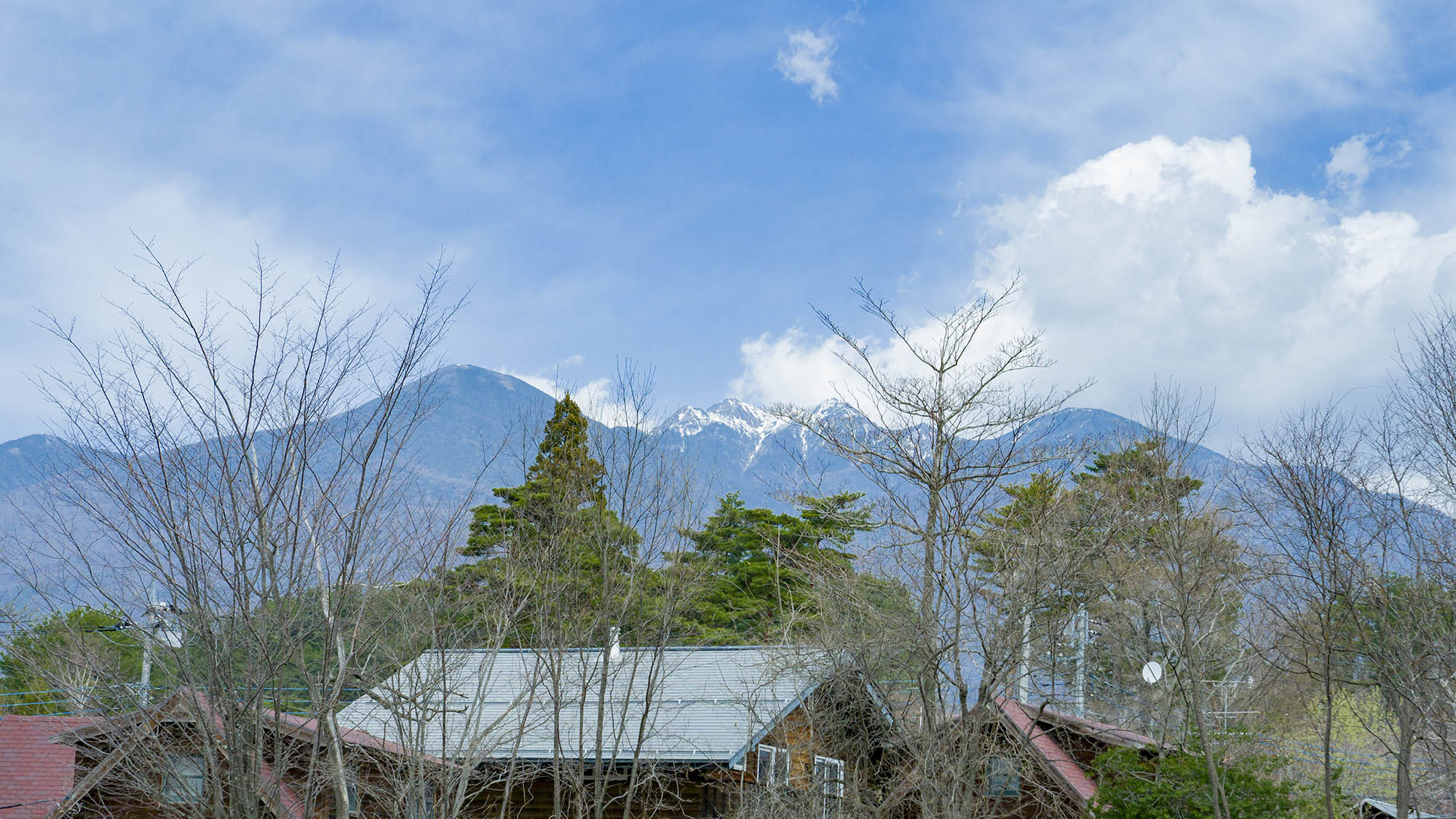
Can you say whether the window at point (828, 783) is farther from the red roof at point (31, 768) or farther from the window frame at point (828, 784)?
the red roof at point (31, 768)

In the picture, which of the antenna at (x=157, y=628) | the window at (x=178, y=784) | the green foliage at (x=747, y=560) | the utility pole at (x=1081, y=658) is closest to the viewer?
the window at (x=178, y=784)

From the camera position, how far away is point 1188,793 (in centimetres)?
1292

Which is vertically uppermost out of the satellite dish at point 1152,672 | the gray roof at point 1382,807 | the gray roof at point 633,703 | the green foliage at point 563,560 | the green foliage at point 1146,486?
the green foliage at point 1146,486

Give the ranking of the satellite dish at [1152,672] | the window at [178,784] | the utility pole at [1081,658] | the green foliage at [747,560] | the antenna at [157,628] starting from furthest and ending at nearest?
1. the green foliage at [747,560]
2. the utility pole at [1081,658]
3. the satellite dish at [1152,672]
4. the antenna at [157,628]
5. the window at [178,784]

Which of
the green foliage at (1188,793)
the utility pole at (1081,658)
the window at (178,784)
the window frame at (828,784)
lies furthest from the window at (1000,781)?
the window at (178,784)

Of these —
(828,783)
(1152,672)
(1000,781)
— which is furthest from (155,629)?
(1152,672)

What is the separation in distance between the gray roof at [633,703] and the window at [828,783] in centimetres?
100

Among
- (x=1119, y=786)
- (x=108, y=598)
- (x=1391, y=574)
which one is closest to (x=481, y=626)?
(x=1119, y=786)

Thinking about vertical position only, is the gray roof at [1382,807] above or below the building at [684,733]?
below

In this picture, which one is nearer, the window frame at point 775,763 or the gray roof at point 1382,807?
the window frame at point 775,763

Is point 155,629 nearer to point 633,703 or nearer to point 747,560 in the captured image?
point 633,703

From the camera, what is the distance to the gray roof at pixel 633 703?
1368 centimetres

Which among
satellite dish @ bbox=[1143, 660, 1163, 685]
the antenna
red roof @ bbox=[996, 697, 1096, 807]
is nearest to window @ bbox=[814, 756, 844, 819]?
red roof @ bbox=[996, 697, 1096, 807]

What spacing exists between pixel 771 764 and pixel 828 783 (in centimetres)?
131
